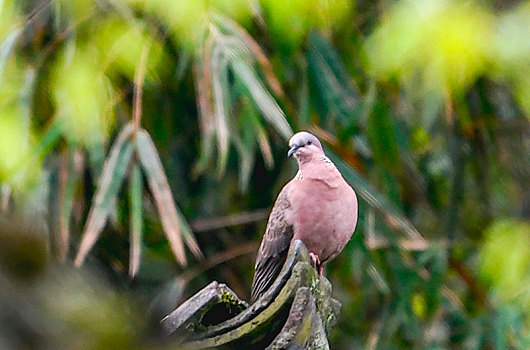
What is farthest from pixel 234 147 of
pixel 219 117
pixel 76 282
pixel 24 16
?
pixel 76 282

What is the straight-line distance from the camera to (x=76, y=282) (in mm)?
750

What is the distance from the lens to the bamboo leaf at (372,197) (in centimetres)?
385

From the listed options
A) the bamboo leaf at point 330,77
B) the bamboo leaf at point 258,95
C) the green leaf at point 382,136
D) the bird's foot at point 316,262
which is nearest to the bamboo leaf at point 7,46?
the bamboo leaf at point 258,95

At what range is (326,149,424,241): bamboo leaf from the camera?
385cm

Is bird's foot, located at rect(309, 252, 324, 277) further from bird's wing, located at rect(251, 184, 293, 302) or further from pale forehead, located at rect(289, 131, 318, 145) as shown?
pale forehead, located at rect(289, 131, 318, 145)

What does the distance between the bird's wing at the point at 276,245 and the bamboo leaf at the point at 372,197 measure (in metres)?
1.58

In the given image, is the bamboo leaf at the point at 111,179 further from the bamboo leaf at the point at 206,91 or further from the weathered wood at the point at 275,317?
the weathered wood at the point at 275,317

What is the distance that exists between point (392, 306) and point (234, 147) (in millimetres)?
1184

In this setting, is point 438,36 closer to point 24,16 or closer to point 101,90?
point 101,90

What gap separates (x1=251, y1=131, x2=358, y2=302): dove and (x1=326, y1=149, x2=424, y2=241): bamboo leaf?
5.16 ft

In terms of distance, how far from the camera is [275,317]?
1.67m

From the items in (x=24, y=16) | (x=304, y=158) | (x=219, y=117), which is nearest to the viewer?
(x=304, y=158)

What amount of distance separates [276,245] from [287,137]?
134cm

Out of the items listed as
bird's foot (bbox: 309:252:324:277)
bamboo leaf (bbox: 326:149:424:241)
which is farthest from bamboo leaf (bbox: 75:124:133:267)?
bird's foot (bbox: 309:252:324:277)
